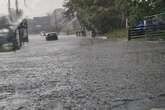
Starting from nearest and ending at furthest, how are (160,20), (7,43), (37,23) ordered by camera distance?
(160,20)
(7,43)
(37,23)

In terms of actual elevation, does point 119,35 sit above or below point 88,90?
below

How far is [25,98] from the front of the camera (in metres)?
9.20

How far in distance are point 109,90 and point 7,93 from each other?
7.64ft

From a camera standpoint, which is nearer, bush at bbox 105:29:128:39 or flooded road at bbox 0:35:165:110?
flooded road at bbox 0:35:165:110

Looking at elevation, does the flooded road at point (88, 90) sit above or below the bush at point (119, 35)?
above

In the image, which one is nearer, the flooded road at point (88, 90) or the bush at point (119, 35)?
the flooded road at point (88, 90)

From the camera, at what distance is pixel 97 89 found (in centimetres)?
977

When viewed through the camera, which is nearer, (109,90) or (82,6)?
(109,90)

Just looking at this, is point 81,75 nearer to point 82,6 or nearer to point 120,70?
point 120,70

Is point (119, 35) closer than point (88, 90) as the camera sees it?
No

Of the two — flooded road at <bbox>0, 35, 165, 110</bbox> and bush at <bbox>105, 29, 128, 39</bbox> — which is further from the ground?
flooded road at <bbox>0, 35, 165, 110</bbox>

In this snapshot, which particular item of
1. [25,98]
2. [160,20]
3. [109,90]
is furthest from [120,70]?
[160,20]

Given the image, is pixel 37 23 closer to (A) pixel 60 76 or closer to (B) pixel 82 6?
(B) pixel 82 6

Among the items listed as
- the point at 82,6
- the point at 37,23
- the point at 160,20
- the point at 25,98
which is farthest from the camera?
the point at 37,23
